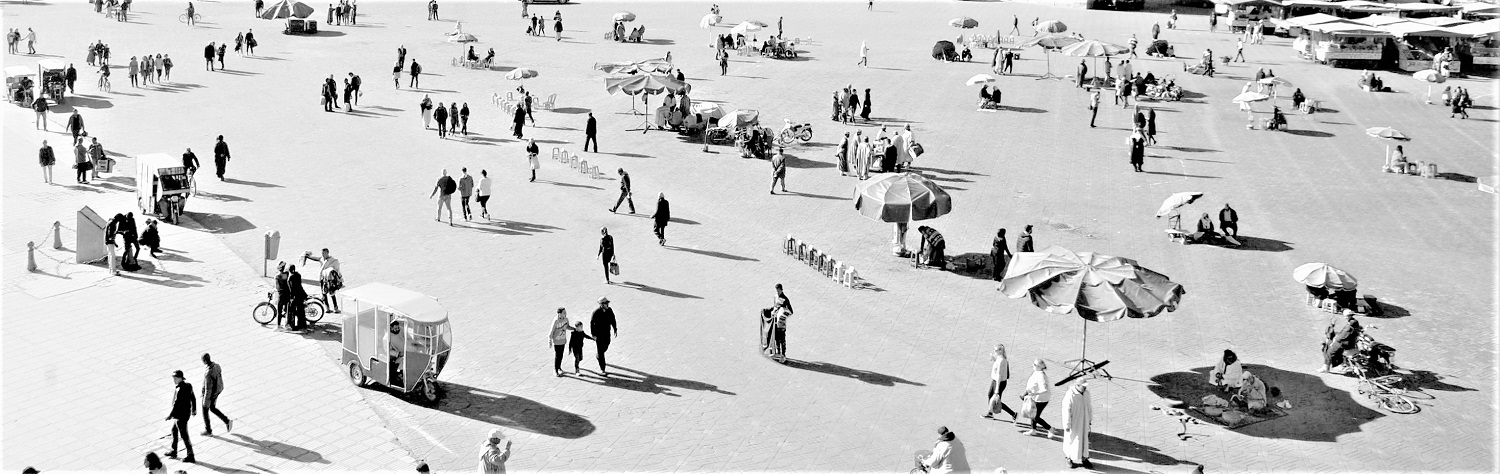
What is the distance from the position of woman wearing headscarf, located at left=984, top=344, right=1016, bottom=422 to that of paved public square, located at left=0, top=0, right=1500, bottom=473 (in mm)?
293

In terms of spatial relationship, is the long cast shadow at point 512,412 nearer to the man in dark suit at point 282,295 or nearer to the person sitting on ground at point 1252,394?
the man in dark suit at point 282,295

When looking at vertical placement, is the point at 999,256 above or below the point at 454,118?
below

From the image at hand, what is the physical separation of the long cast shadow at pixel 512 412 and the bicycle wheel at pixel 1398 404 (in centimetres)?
1060

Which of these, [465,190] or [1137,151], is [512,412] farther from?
[1137,151]

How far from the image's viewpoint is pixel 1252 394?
685 inches

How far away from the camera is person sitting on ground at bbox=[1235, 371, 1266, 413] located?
1733 cm

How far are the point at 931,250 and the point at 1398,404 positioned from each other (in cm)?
878

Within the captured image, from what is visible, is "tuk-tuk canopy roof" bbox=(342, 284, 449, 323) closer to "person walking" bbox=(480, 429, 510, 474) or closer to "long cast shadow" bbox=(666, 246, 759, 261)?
"person walking" bbox=(480, 429, 510, 474)

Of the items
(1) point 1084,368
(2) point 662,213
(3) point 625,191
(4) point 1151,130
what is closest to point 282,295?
(2) point 662,213

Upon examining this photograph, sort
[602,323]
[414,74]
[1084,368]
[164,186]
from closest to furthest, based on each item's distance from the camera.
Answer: [602,323] → [1084,368] → [164,186] → [414,74]

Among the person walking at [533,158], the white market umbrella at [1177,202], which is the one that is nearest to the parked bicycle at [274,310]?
the person walking at [533,158]

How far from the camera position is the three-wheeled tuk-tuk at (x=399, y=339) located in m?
16.8

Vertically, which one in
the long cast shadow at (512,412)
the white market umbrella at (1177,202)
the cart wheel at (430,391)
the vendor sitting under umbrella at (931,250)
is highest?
the white market umbrella at (1177,202)

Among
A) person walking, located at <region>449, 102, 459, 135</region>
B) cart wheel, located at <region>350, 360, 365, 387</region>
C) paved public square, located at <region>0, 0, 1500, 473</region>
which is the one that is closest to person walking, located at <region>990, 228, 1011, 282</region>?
paved public square, located at <region>0, 0, 1500, 473</region>
